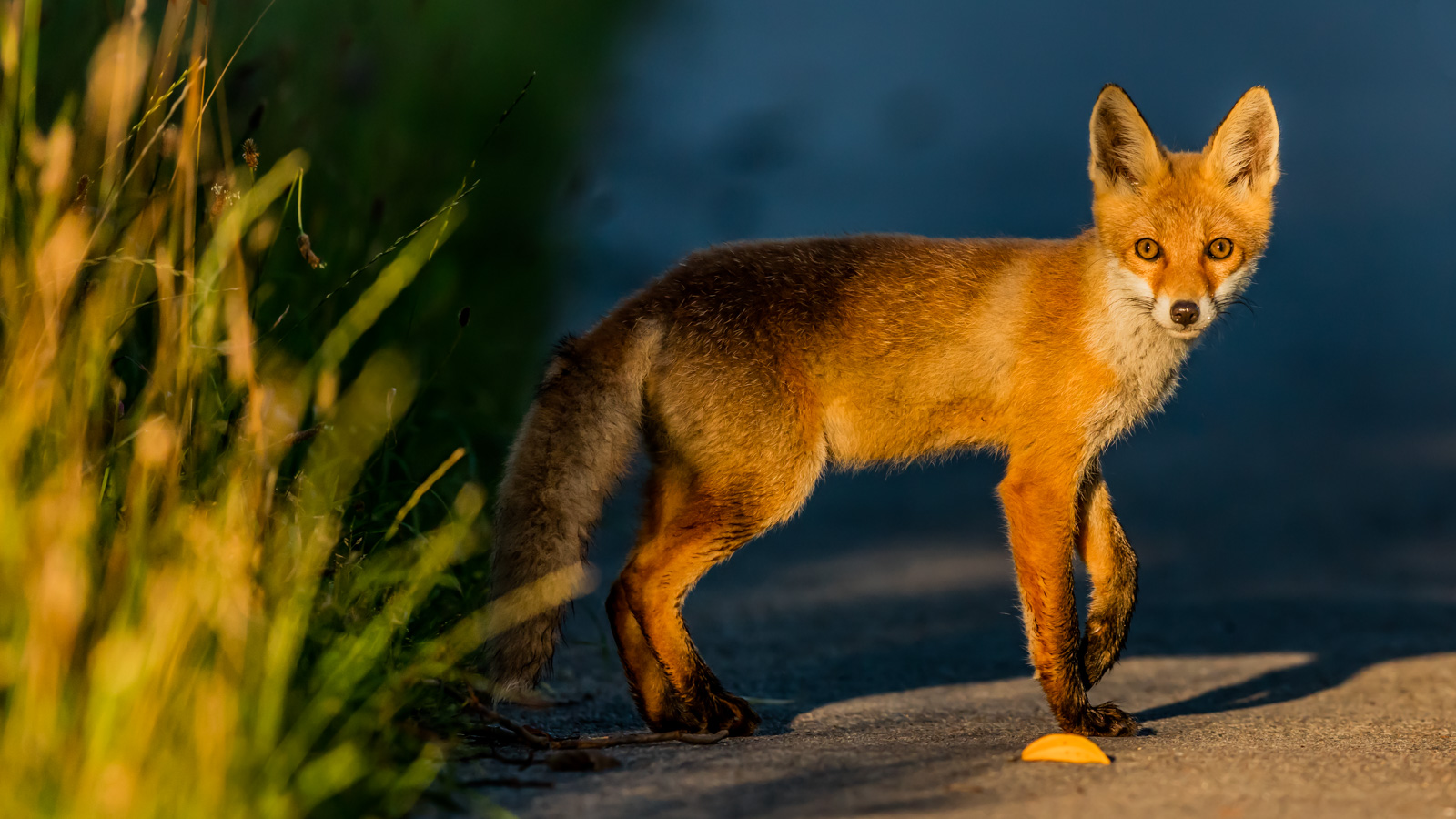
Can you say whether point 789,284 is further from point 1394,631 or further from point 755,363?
point 1394,631

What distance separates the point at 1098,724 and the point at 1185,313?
117 centimetres

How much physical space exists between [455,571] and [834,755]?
1716 millimetres

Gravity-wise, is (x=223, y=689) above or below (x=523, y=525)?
below

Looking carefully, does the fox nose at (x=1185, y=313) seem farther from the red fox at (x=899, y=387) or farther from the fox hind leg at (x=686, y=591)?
the fox hind leg at (x=686, y=591)

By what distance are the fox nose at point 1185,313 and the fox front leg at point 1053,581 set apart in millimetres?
528

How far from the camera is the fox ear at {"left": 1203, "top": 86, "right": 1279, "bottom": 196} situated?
12.2 ft

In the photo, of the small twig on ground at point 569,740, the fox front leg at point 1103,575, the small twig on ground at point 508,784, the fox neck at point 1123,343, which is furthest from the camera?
the fox front leg at point 1103,575

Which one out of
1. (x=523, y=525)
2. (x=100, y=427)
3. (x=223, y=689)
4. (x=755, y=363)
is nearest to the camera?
(x=223, y=689)

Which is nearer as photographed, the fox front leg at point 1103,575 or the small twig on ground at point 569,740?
the small twig on ground at point 569,740

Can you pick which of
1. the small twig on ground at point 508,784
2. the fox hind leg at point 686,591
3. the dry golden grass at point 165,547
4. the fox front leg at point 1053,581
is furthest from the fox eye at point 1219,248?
the small twig on ground at point 508,784

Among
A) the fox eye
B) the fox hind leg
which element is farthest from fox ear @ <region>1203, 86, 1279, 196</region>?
the fox hind leg

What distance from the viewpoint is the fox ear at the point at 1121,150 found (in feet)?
12.2

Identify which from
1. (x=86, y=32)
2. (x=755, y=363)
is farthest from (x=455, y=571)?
(x=86, y=32)

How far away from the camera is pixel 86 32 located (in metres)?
4.39
